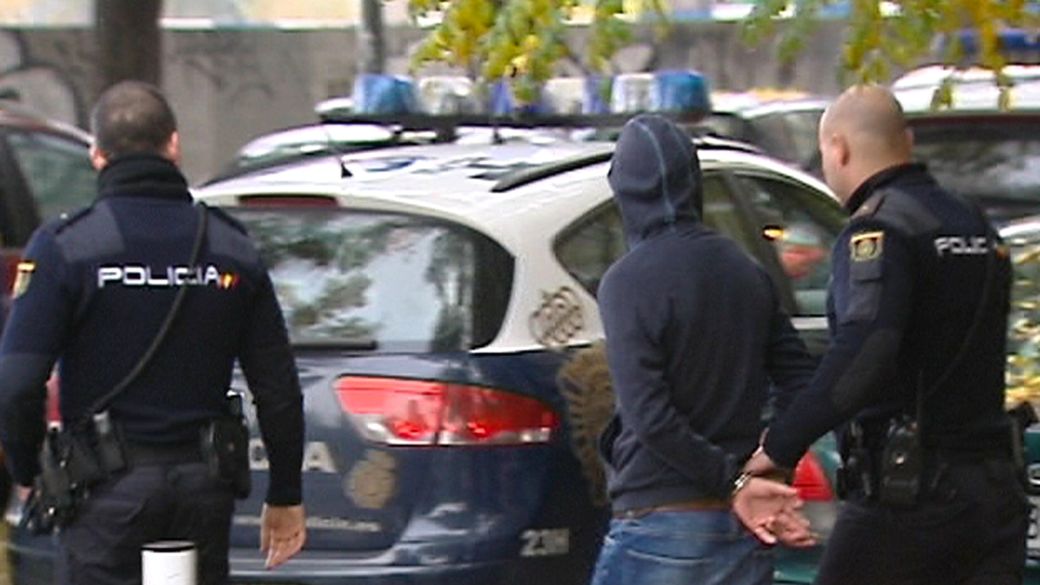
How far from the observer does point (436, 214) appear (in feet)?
20.9

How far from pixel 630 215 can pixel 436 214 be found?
1564mm

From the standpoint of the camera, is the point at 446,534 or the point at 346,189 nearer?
the point at 446,534

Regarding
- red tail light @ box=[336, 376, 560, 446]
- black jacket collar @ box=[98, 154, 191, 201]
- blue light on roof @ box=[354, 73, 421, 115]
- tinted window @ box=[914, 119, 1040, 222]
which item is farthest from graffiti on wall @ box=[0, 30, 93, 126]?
black jacket collar @ box=[98, 154, 191, 201]

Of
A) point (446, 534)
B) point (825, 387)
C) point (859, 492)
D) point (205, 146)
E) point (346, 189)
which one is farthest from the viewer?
point (205, 146)

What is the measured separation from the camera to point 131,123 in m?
5.12

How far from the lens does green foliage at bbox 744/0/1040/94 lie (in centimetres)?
678

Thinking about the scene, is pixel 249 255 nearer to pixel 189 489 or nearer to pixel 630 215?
pixel 189 489

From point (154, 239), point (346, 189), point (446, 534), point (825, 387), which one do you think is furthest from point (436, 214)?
point (825, 387)

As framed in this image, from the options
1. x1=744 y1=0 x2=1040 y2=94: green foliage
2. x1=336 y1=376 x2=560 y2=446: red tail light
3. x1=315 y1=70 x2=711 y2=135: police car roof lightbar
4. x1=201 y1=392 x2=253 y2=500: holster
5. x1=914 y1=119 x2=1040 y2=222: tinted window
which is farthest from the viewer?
x1=914 y1=119 x2=1040 y2=222: tinted window

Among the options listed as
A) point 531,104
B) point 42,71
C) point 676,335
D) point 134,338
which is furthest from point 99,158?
point 42,71

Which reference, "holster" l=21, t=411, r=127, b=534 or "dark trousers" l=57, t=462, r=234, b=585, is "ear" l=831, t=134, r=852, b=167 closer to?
"dark trousers" l=57, t=462, r=234, b=585

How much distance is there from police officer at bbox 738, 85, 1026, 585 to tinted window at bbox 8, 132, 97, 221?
582 cm

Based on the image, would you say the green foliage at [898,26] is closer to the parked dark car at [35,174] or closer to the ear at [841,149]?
the ear at [841,149]

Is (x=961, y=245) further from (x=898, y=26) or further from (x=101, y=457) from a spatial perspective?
(x=898, y=26)
